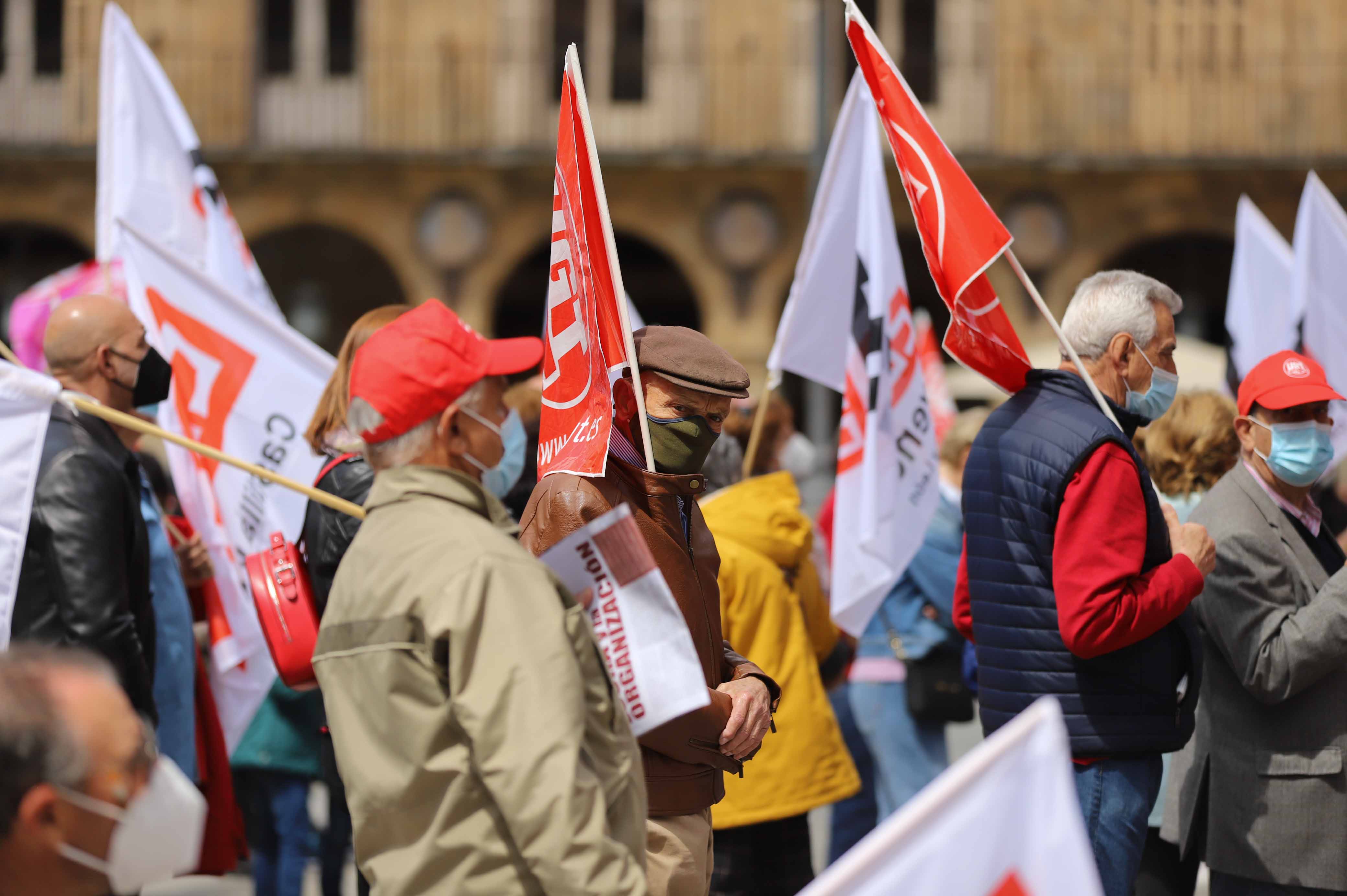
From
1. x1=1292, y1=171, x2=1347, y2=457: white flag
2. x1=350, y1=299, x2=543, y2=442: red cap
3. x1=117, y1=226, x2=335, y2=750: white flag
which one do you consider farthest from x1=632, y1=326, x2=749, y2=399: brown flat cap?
x1=1292, y1=171, x2=1347, y2=457: white flag

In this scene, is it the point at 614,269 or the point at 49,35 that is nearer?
the point at 614,269

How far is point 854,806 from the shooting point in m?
5.83

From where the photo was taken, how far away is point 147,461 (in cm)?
607

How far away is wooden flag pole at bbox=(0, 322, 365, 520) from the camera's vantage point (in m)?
3.25

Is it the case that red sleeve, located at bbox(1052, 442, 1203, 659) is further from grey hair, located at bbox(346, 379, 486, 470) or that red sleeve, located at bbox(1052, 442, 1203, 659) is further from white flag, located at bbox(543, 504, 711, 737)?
grey hair, located at bbox(346, 379, 486, 470)

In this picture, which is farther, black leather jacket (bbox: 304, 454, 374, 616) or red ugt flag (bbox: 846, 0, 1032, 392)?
red ugt flag (bbox: 846, 0, 1032, 392)

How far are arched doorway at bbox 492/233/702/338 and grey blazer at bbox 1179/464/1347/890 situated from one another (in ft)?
55.9

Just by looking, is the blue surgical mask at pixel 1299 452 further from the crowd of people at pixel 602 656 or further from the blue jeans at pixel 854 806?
the blue jeans at pixel 854 806

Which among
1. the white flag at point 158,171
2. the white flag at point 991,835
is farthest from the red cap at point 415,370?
the white flag at point 158,171

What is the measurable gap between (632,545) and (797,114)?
54.8 ft

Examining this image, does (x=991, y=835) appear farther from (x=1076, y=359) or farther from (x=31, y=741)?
(x=1076, y=359)

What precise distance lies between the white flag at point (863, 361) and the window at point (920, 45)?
14.2m

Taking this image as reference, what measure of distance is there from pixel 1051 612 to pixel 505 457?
1.33m

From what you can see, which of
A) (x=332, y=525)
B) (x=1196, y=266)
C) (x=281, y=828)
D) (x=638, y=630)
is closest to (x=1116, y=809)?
(x=638, y=630)
